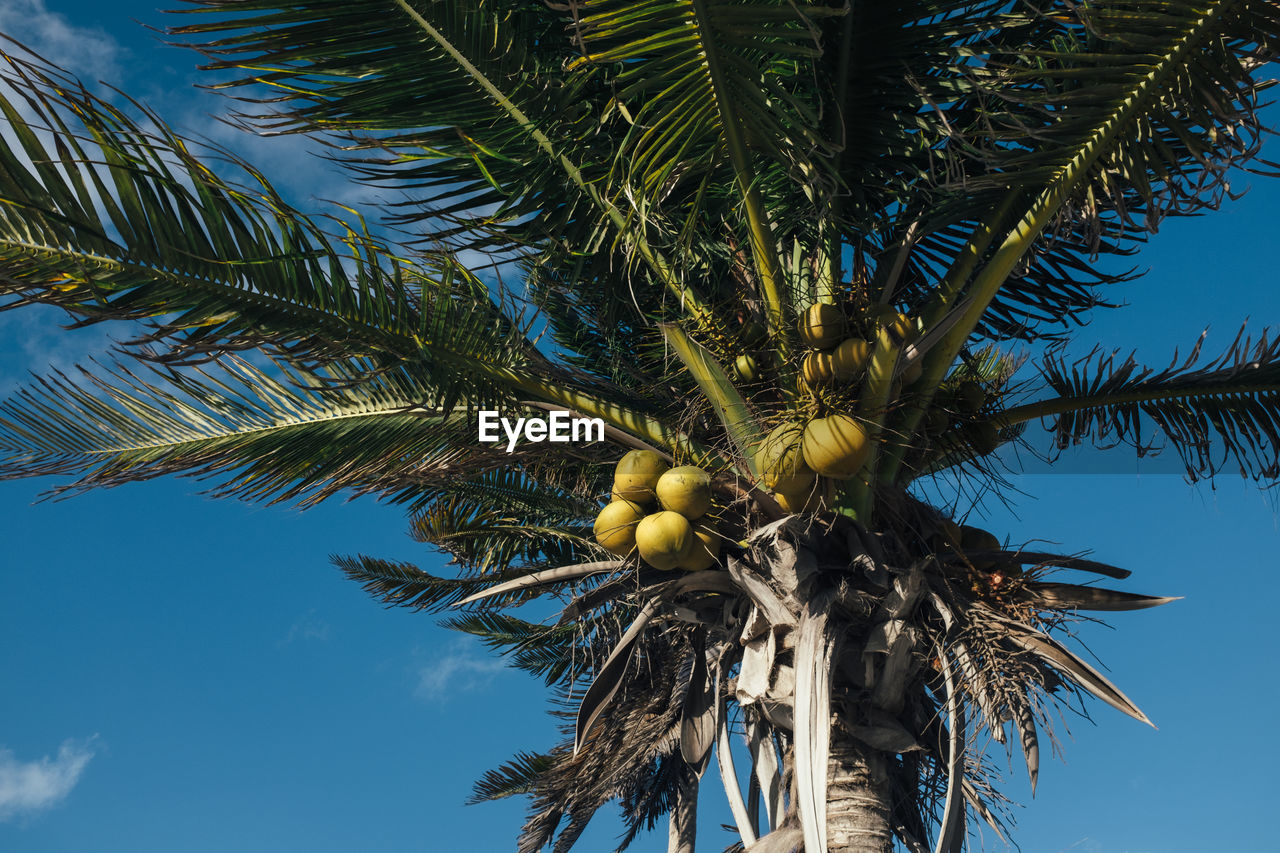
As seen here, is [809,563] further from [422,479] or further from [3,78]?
[3,78]

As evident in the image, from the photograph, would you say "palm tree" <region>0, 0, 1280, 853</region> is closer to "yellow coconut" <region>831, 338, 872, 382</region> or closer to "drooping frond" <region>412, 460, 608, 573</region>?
"yellow coconut" <region>831, 338, 872, 382</region>

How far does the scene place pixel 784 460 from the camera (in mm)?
3965

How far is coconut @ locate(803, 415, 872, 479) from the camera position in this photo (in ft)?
12.3

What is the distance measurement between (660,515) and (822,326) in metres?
0.97

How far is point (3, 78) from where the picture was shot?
10.3ft

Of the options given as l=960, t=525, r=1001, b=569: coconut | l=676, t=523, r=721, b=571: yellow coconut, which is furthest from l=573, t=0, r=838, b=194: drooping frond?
l=960, t=525, r=1001, b=569: coconut

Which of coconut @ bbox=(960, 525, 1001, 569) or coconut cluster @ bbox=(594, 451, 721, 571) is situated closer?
coconut cluster @ bbox=(594, 451, 721, 571)

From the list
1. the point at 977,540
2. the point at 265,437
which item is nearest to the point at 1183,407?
the point at 977,540

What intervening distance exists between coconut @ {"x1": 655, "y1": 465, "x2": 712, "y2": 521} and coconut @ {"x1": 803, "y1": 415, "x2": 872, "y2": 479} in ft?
1.33

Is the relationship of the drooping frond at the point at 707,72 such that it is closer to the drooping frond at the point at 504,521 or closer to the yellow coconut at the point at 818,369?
the yellow coconut at the point at 818,369

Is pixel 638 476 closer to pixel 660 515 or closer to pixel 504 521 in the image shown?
pixel 660 515

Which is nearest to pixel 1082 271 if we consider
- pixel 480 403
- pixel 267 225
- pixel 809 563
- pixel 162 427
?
pixel 809 563

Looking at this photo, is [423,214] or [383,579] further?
[383,579]

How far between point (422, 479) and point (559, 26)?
83.3 inches
